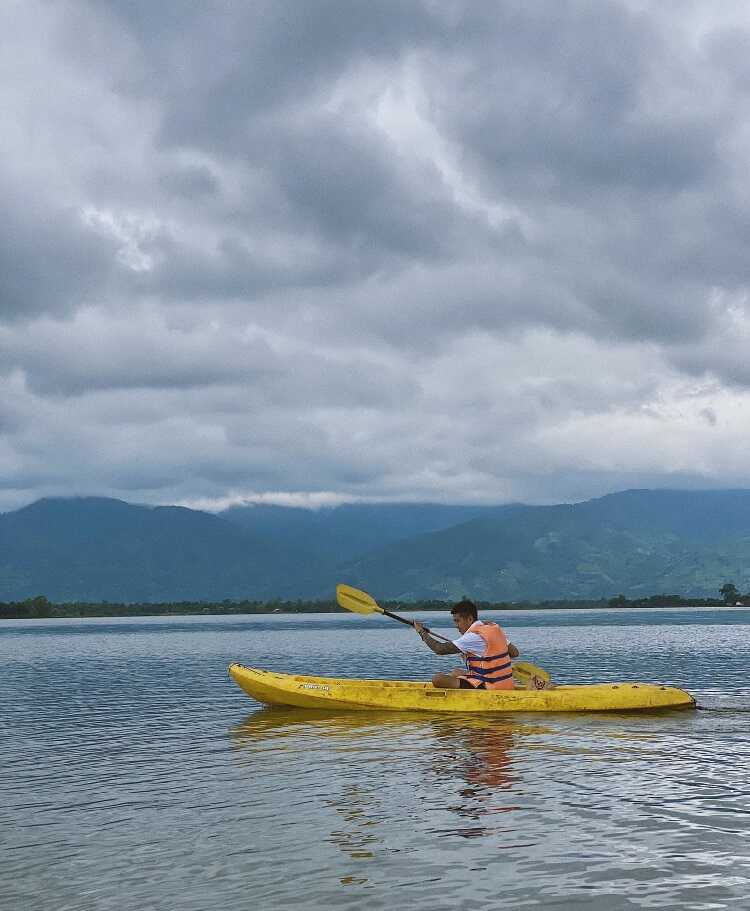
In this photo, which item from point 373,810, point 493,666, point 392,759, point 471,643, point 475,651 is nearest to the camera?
point 373,810

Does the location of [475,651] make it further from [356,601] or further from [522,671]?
[356,601]

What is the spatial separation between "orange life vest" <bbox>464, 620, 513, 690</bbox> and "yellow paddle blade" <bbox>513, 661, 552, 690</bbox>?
1808mm

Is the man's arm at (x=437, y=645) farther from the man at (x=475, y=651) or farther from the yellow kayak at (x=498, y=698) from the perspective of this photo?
the yellow kayak at (x=498, y=698)

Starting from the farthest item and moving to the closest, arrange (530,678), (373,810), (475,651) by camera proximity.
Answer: (530,678) → (475,651) → (373,810)

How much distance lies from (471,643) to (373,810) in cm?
933

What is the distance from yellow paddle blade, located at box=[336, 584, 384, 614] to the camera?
31.1 meters

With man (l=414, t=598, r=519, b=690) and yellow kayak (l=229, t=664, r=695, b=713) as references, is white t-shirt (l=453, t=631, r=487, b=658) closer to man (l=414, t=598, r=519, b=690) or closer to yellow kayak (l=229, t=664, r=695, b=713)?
man (l=414, t=598, r=519, b=690)

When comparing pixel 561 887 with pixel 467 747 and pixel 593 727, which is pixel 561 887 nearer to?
pixel 467 747

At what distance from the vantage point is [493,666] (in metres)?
25.5

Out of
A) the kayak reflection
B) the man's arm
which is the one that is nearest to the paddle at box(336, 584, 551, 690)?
the man's arm

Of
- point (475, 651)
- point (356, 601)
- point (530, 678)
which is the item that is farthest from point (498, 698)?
point (356, 601)

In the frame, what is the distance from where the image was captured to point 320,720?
2758 centimetres

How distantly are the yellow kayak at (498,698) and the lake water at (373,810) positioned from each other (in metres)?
0.43

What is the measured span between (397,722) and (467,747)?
472 cm
